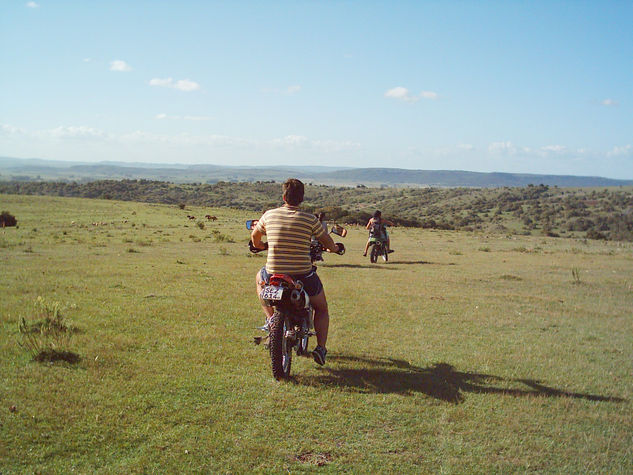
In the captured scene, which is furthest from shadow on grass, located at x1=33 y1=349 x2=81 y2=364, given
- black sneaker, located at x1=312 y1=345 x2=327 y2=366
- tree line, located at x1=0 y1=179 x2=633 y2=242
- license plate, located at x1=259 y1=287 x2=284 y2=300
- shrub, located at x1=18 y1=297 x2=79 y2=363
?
tree line, located at x1=0 y1=179 x2=633 y2=242

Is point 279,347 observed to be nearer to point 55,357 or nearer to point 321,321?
point 321,321

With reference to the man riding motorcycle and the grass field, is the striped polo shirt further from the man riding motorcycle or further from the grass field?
the grass field

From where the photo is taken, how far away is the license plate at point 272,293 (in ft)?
19.4

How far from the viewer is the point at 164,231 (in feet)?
107

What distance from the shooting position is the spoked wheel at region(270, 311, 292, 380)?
609 centimetres

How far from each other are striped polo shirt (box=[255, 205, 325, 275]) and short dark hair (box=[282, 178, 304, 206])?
11 cm

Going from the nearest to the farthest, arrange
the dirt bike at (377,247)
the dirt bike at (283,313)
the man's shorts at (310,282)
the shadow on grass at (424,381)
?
the dirt bike at (283,313) → the shadow on grass at (424,381) → the man's shorts at (310,282) → the dirt bike at (377,247)

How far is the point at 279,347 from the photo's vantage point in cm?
611

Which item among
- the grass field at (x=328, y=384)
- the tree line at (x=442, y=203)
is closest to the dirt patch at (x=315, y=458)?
the grass field at (x=328, y=384)

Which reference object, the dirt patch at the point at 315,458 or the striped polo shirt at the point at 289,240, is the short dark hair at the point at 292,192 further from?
the dirt patch at the point at 315,458

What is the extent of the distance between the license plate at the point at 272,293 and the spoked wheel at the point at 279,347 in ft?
0.87

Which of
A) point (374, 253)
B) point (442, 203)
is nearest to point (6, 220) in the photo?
point (374, 253)

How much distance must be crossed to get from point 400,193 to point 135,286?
338 feet

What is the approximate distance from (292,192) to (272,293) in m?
1.26
